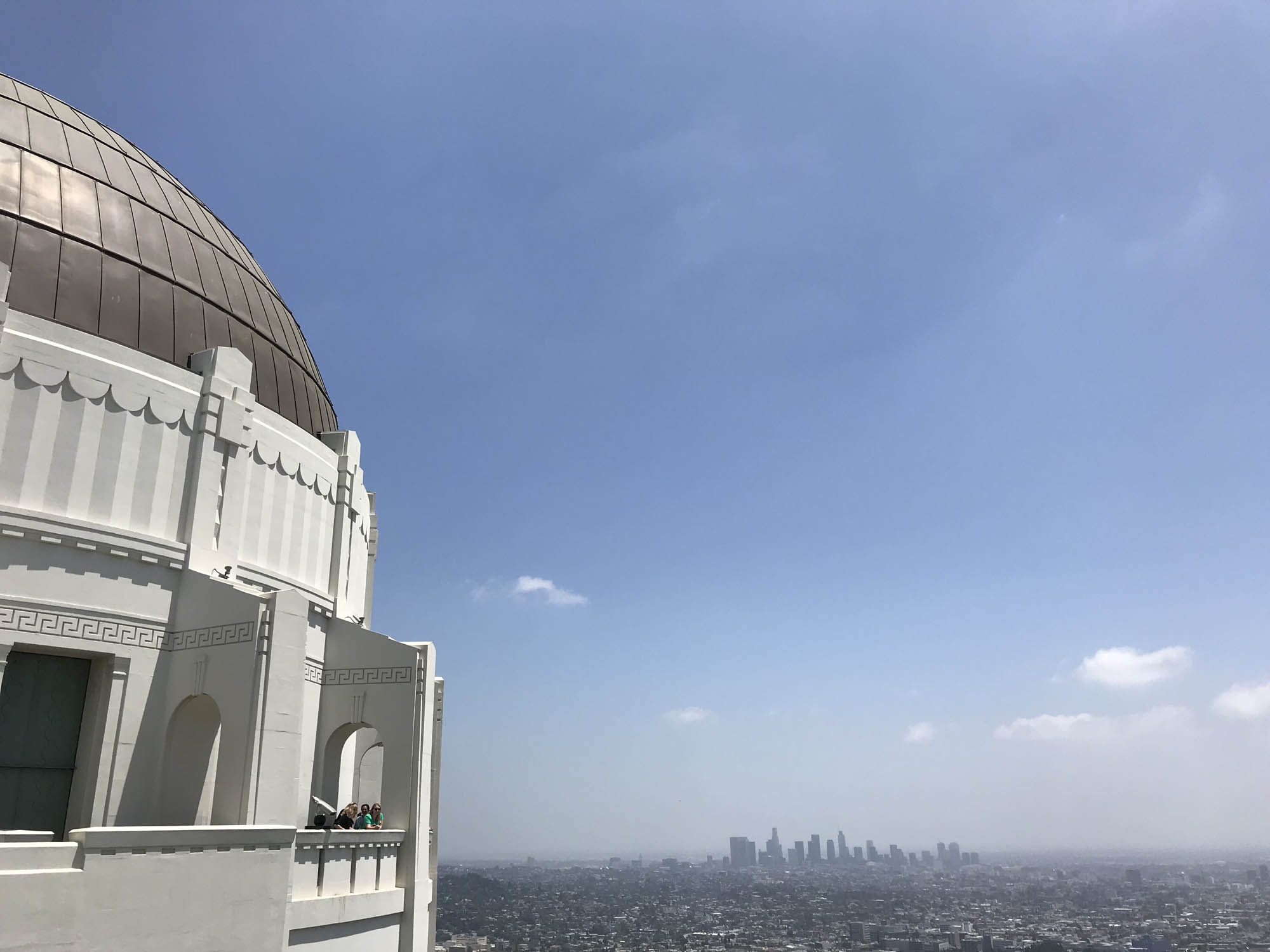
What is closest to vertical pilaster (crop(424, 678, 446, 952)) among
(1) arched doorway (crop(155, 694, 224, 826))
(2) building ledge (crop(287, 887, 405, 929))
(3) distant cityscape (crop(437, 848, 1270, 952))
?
(2) building ledge (crop(287, 887, 405, 929))

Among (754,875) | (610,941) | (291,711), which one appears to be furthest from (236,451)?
(754,875)

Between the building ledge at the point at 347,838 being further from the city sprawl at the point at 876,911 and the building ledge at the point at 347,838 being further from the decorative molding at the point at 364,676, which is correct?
the city sprawl at the point at 876,911

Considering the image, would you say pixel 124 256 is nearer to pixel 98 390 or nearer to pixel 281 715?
pixel 98 390

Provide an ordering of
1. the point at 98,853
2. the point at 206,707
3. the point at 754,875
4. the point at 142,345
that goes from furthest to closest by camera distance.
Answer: the point at 754,875 < the point at 142,345 < the point at 206,707 < the point at 98,853

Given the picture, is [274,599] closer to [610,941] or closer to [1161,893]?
[610,941]

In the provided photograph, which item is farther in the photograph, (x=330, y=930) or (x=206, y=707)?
(x=206, y=707)

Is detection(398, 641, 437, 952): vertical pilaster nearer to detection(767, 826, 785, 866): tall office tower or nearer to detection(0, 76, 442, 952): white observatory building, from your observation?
detection(0, 76, 442, 952): white observatory building
